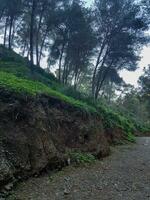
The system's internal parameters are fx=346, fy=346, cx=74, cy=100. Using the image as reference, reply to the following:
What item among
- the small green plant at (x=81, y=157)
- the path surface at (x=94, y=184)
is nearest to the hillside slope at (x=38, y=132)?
the small green plant at (x=81, y=157)

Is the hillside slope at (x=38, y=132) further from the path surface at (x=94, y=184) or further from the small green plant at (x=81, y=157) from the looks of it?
the path surface at (x=94, y=184)

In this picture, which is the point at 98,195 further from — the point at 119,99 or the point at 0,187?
the point at 119,99

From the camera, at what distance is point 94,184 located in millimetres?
10492

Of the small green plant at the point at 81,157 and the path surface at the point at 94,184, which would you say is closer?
the path surface at the point at 94,184

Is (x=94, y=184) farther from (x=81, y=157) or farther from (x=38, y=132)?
(x=81, y=157)

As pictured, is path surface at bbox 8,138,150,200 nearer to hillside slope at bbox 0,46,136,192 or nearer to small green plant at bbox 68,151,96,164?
small green plant at bbox 68,151,96,164

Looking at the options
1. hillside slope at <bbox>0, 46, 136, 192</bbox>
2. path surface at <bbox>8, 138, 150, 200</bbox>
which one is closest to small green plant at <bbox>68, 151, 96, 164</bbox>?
hillside slope at <bbox>0, 46, 136, 192</bbox>

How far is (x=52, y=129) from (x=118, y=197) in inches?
165

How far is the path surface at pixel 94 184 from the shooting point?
9.08 m

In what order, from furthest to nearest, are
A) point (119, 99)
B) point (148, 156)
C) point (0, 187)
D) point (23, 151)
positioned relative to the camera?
point (119, 99)
point (148, 156)
point (23, 151)
point (0, 187)

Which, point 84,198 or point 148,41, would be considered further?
point 148,41

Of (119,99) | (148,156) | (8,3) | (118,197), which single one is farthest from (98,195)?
(119,99)

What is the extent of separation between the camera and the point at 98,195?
9.47 meters

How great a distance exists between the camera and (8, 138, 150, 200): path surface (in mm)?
9077
